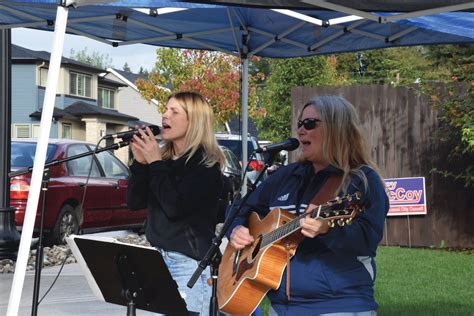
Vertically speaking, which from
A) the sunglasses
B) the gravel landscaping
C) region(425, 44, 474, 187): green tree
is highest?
region(425, 44, 474, 187): green tree

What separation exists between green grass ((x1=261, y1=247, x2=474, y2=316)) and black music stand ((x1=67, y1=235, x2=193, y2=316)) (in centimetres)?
336

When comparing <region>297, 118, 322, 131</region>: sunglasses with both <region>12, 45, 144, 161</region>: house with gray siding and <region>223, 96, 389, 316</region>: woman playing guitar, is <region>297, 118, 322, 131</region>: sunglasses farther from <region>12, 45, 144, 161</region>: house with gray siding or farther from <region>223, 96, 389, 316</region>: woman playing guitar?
<region>12, 45, 144, 161</region>: house with gray siding

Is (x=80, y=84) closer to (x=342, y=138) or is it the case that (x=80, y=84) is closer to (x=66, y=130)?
(x=66, y=130)

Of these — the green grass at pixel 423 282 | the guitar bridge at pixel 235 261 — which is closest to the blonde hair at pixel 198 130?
the guitar bridge at pixel 235 261

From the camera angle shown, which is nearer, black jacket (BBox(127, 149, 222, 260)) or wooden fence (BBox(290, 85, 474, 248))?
black jacket (BBox(127, 149, 222, 260))

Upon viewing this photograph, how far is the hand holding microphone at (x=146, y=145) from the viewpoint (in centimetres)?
430

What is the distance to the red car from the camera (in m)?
11.8

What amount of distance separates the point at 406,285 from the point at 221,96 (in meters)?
28.5

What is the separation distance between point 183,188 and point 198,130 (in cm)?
39

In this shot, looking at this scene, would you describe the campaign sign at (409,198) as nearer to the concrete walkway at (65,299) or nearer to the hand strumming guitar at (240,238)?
the concrete walkway at (65,299)

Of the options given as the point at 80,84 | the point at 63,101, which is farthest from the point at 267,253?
the point at 80,84

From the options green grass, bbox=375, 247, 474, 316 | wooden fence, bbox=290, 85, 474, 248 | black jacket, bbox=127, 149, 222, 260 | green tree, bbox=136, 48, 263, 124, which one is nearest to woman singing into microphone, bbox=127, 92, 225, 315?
black jacket, bbox=127, 149, 222, 260

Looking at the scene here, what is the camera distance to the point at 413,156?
1226 cm

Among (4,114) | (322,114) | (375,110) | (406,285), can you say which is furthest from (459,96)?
(322,114)
